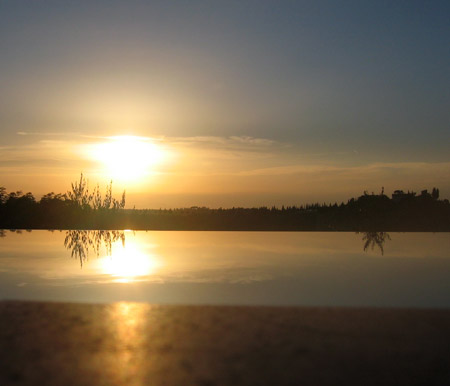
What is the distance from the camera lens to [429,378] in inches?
196

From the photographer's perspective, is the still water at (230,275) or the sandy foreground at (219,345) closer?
the sandy foreground at (219,345)

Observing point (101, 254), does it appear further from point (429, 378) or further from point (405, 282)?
point (429, 378)

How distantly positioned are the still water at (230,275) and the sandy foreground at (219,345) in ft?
3.57

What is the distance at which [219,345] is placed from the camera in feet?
19.5

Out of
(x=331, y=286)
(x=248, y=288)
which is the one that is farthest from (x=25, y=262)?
(x=331, y=286)

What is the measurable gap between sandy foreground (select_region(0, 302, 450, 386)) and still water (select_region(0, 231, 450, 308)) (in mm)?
1087

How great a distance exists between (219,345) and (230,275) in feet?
20.4

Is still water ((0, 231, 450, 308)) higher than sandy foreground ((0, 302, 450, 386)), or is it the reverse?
still water ((0, 231, 450, 308))

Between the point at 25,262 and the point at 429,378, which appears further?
the point at 25,262

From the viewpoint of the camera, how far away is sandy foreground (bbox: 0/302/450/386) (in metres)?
4.96

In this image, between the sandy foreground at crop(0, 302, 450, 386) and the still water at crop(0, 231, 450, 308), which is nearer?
the sandy foreground at crop(0, 302, 450, 386)

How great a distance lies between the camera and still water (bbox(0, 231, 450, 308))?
9180 millimetres

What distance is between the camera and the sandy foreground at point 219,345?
496 centimetres

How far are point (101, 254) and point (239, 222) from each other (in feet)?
66.2
